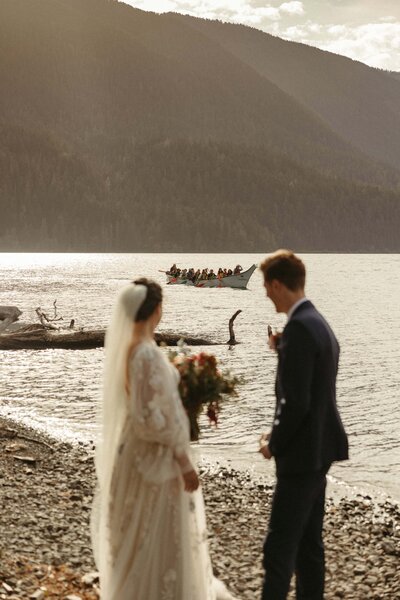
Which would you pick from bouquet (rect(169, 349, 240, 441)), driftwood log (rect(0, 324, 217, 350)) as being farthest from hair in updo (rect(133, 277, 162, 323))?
driftwood log (rect(0, 324, 217, 350))

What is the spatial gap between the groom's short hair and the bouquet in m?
0.83

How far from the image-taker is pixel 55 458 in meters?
13.5

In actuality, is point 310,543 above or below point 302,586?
above

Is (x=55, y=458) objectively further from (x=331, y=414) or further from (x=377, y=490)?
(x=331, y=414)

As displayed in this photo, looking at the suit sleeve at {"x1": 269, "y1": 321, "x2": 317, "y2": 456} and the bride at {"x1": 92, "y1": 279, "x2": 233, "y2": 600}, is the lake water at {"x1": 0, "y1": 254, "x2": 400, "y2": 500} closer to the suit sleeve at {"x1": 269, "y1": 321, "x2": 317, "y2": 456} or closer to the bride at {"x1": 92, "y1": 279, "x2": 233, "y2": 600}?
the bride at {"x1": 92, "y1": 279, "x2": 233, "y2": 600}

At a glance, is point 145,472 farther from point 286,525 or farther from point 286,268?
point 286,268

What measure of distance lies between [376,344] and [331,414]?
43.2 meters

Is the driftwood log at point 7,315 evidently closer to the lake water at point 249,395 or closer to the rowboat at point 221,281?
the lake water at point 249,395

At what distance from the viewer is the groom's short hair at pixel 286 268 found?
4863mm

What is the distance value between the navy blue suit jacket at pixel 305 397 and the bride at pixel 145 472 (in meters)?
0.68

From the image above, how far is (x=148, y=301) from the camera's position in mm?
4914

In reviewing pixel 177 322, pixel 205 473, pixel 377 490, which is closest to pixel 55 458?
pixel 205 473

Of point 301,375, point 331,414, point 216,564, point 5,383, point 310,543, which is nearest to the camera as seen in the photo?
point 301,375

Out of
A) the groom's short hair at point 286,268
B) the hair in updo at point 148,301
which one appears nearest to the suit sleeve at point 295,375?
the groom's short hair at point 286,268
